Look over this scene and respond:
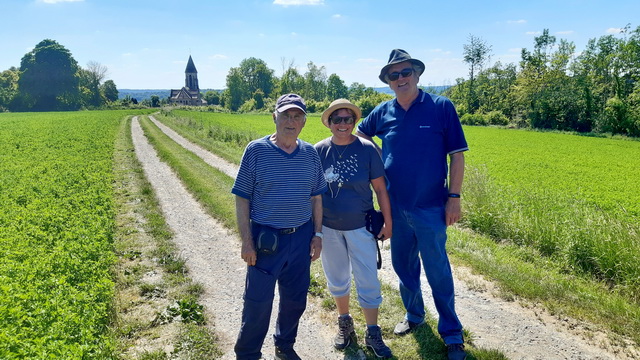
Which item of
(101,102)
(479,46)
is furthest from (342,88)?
(101,102)

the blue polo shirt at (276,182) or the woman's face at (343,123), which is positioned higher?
the woman's face at (343,123)

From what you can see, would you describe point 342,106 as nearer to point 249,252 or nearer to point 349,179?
point 349,179

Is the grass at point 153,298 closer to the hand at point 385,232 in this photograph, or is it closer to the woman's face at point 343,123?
the hand at point 385,232

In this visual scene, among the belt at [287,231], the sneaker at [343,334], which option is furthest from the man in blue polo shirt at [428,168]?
the belt at [287,231]

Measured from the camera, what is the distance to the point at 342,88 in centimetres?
10575

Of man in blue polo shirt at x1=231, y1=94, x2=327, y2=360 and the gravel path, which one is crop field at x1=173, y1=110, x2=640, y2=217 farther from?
man in blue polo shirt at x1=231, y1=94, x2=327, y2=360

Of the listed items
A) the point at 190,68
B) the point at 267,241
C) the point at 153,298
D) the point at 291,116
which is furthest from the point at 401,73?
the point at 190,68

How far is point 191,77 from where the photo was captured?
134 m

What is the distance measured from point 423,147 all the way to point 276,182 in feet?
4.62

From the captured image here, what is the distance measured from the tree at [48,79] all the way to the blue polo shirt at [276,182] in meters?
107

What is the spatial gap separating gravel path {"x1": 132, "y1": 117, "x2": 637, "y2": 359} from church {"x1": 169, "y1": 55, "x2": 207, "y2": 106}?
12219cm

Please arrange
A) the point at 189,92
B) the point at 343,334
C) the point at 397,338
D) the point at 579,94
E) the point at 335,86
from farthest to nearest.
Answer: the point at 189,92, the point at 335,86, the point at 579,94, the point at 397,338, the point at 343,334

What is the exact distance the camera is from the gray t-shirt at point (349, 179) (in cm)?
331

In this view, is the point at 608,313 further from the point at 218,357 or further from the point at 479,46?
the point at 479,46
